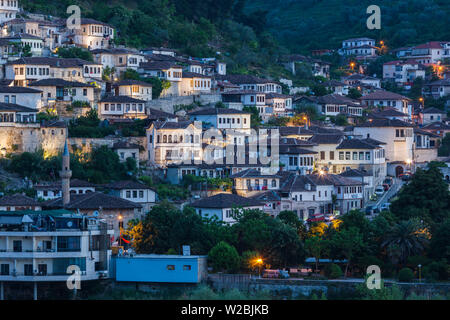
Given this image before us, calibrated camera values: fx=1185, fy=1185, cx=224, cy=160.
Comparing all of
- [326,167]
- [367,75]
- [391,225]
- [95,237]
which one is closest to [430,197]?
[391,225]

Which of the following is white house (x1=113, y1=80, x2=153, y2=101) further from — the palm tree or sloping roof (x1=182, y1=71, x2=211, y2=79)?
the palm tree

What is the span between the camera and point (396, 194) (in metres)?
69.7

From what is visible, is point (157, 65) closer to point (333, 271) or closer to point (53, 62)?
point (53, 62)

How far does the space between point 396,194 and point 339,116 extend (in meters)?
16.1

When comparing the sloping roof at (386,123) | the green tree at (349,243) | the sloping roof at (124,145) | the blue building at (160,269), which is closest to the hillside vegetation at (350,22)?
the sloping roof at (386,123)

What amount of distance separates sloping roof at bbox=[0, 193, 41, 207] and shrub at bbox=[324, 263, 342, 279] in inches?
583

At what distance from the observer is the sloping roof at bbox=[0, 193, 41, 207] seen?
58672 mm

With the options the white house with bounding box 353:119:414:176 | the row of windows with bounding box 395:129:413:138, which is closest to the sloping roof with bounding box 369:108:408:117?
the white house with bounding box 353:119:414:176

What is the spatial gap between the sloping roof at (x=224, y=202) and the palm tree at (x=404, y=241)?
29.7ft

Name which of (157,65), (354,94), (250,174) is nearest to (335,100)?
(354,94)
